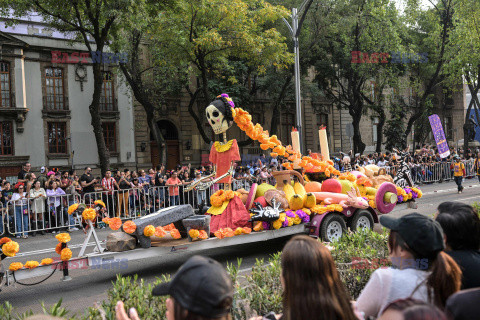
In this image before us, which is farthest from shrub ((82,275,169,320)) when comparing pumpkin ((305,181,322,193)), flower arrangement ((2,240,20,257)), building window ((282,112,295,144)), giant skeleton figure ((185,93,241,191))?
building window ((282,112,295,144))

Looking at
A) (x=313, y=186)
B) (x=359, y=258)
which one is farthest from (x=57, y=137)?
(x=359, y=258)

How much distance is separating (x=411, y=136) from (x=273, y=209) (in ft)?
136

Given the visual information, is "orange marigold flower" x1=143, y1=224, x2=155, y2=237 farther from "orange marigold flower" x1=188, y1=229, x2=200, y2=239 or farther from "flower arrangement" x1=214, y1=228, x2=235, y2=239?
"flower arrangement" x1=214, y1=228, x2=235, y2=239

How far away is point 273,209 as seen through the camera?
8.34 m

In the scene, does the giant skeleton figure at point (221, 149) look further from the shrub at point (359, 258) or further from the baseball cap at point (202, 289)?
the baseball cap at point (202, 289)

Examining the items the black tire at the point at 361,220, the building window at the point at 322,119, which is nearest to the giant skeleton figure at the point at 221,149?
the black tire at the point at 361,220

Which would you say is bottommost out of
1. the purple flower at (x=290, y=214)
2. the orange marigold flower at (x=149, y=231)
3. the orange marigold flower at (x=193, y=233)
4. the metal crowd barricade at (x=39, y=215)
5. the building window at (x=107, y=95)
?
the metal crowd barricade at (x=39, y=215)

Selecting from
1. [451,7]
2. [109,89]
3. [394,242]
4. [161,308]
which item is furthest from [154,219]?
[451,7]

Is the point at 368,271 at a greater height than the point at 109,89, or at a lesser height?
lesser

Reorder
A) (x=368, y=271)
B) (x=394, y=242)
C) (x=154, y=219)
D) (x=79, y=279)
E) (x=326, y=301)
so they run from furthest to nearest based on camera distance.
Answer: (x=79, y=279)
(x=154, y=219)
(x=368, y=271)
(x=394, y=242)
(x=326, y=301)

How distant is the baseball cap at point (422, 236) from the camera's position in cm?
272

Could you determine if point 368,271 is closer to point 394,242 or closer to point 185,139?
point 394,242

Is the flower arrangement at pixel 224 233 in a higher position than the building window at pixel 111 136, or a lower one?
lower

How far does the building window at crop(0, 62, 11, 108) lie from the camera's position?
25.4 metres
